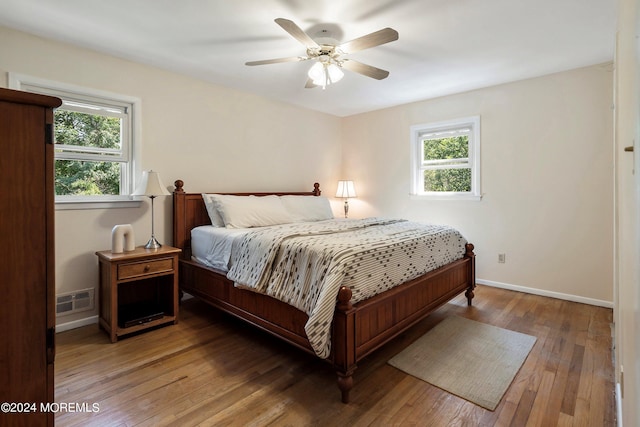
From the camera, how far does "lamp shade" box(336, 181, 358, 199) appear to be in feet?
16.5

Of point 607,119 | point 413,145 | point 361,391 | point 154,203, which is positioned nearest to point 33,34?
point 154,203

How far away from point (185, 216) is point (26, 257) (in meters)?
2.65

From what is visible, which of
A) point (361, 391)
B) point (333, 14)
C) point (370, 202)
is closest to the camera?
point (361, 391)

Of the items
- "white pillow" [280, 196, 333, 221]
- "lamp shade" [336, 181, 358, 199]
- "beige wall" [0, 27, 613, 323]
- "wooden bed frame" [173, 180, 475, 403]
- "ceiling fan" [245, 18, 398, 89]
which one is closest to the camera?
"wooden bed frame" [173, 180, 475, 403]

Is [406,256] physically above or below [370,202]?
below

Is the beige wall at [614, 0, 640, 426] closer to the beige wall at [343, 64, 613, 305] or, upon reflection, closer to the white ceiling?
the white ceiling

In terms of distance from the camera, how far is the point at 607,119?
3055 mm

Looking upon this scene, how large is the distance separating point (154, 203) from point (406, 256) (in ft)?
8.25

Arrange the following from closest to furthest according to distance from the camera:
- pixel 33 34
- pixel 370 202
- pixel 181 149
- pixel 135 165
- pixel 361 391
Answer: pixel 361 391 < pixel 33 34 < pixel 135 165 < pixel 181 149 < pixel 370 202

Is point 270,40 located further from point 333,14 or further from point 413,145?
point 413,145

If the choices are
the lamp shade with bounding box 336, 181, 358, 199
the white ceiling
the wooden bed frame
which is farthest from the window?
the wooden bed frame

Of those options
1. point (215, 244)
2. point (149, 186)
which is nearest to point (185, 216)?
point (149, 186)

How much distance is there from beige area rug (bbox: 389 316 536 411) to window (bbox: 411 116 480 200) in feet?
6.28

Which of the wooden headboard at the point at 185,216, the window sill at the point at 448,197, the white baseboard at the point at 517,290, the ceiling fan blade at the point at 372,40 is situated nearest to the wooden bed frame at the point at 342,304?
the wooden headboard at the point at 185,216
